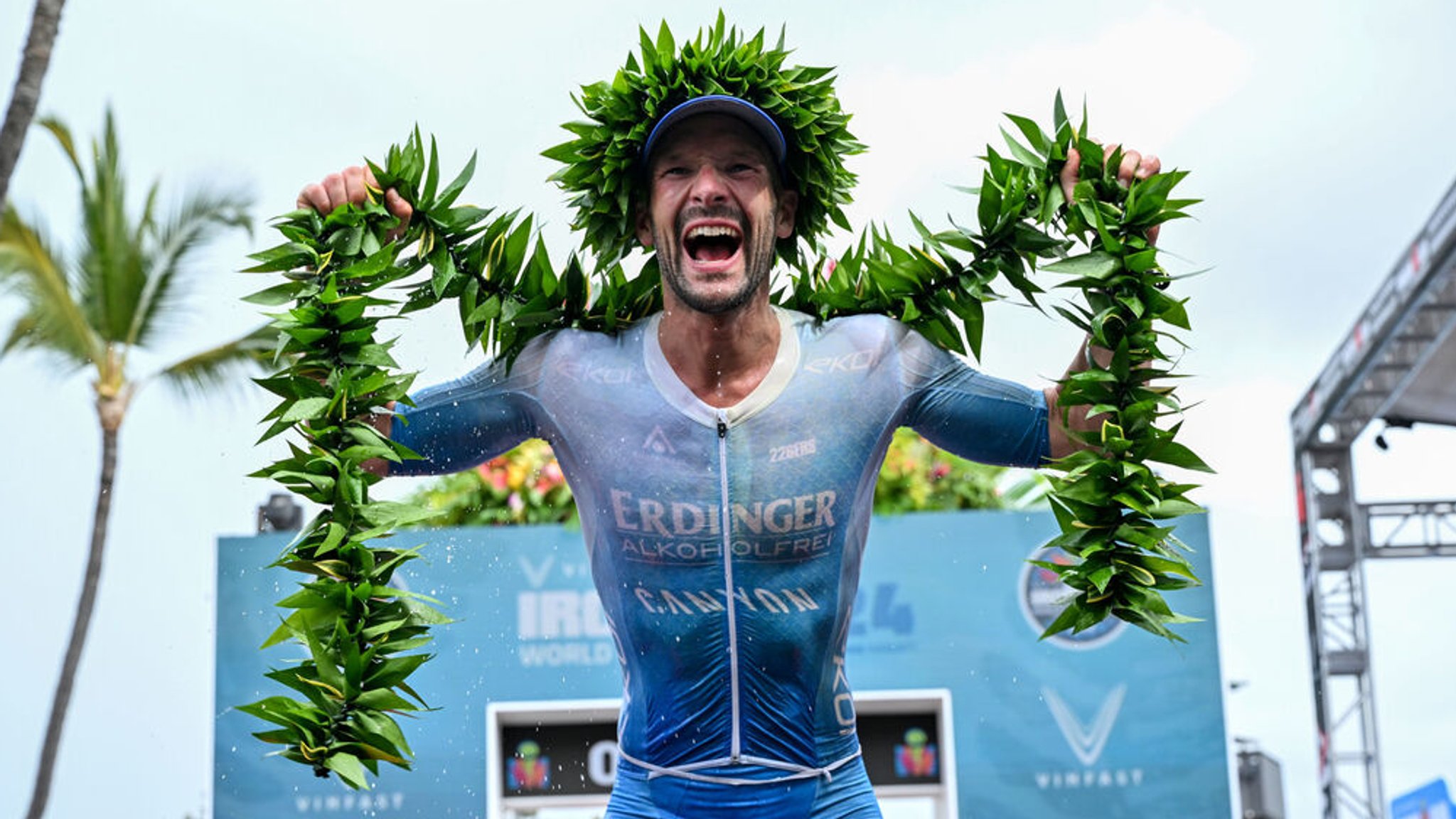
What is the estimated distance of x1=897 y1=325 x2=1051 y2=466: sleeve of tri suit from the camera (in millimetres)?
4387

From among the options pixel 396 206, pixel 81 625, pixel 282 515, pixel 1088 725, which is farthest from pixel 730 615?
pixel 81 625

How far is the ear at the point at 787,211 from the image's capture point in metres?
4.49

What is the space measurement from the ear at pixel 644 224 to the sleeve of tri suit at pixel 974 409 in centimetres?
63

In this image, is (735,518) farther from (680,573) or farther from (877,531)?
(877,531)

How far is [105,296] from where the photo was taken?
1731cm

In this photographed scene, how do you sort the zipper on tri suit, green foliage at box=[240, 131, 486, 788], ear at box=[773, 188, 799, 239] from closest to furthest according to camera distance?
green foliage at box=[240, 131, 486, 788] < the zipper on tri suit < ear at box=[773, 188, 799, 239]

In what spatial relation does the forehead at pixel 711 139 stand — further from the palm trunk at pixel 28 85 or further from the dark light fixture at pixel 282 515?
the dark light fixture at pixel 282 515

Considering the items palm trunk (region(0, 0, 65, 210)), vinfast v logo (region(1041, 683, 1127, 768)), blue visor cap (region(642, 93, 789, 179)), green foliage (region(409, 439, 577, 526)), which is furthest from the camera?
green foliage (region(409, 439, 577, 526))

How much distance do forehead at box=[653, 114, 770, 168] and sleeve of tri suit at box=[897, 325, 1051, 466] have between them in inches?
22.2

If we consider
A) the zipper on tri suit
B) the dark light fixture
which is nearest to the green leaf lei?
the zipper on tri suit

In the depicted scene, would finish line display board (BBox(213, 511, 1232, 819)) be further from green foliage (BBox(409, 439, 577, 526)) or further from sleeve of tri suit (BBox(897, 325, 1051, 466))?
sleeve of tri suit (BBox(897, 325, 1051, 466))

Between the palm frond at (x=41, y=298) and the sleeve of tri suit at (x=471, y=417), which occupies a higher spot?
the palm frond at (x=41, y=298)

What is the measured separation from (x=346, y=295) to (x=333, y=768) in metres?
1.04

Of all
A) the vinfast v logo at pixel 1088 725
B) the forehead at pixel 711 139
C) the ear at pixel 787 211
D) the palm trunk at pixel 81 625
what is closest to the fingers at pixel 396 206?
the forehead at pixel 711 139
